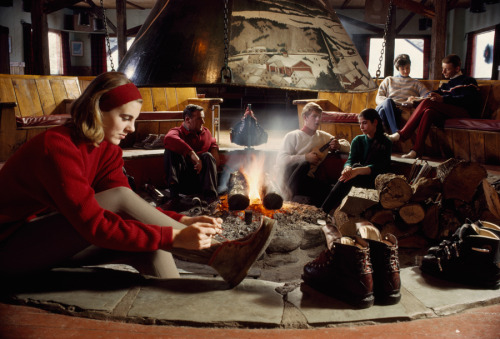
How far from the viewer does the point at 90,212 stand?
1.50m

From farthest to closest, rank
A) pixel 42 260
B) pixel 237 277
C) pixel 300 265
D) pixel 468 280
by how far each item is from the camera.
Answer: pixel 300 265 → pixel 468 280 → pixel 237 277 → pixel 42 260

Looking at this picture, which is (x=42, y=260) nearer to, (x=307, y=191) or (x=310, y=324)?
(x=310, y=324)

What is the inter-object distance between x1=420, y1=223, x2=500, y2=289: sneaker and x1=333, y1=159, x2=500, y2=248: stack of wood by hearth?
149 centimetres

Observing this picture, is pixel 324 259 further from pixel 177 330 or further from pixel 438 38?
pixel 438 38

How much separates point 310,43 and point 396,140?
3.24 metres

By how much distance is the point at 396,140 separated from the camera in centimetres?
525

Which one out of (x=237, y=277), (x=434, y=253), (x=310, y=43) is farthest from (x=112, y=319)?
(x=310, y=43)

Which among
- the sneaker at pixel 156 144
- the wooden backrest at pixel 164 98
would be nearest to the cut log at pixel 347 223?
the sneaker at pixel 156 144

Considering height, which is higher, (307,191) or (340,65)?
(340,65)

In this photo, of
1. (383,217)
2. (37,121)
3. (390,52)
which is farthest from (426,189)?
(390,52)

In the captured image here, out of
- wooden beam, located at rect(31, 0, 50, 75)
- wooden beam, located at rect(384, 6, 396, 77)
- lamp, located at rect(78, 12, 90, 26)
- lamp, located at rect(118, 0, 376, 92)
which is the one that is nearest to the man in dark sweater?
lamp, located at rect(118, 0, 376, 92)

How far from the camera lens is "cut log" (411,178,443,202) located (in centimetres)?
350

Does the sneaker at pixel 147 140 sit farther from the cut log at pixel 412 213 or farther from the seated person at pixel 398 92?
the cut log at pixel 412 213

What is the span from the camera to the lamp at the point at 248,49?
227cm
